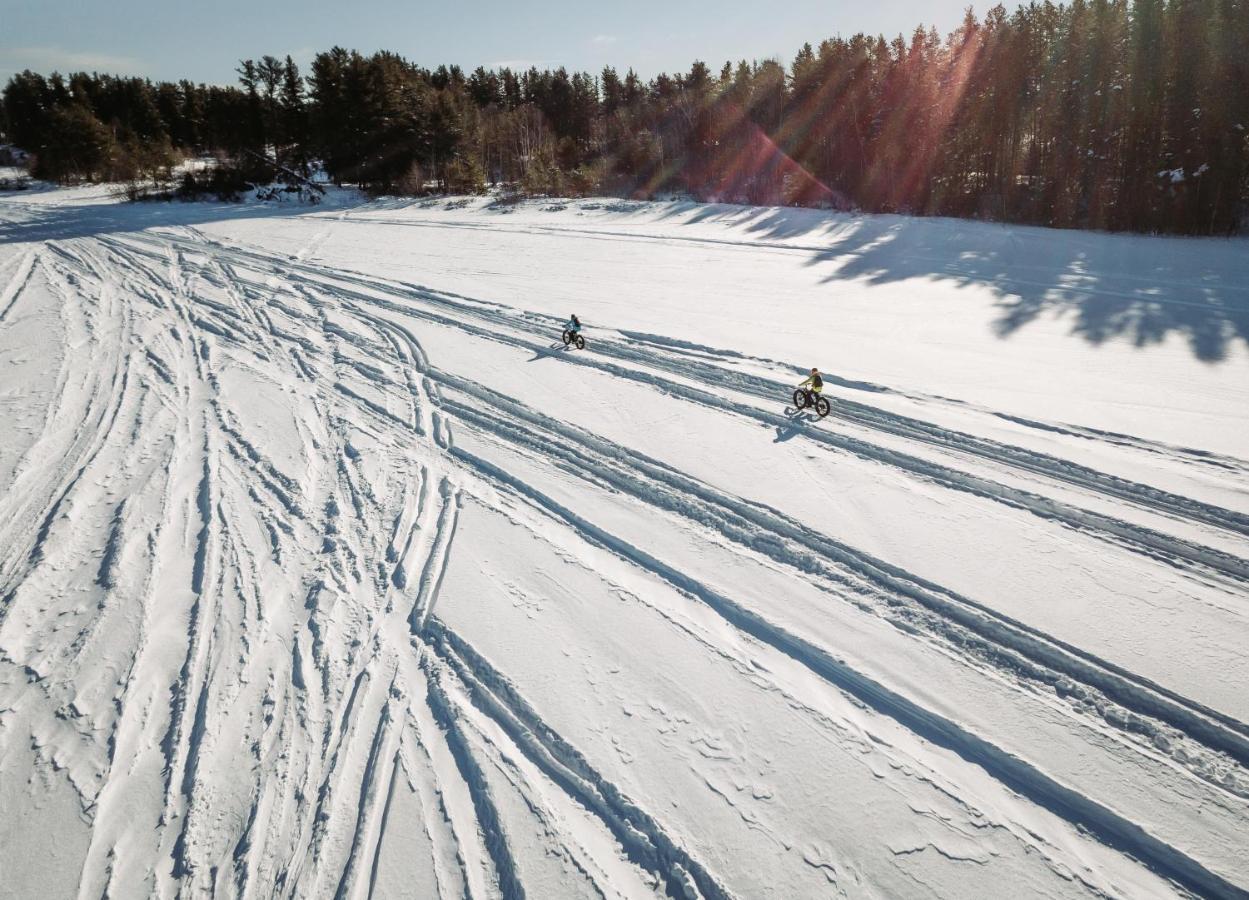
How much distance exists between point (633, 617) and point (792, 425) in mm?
4877

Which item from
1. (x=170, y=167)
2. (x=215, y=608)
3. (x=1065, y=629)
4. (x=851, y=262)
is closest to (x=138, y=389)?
(x=215, y=608)

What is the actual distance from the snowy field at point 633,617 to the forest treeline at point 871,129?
1561 cm

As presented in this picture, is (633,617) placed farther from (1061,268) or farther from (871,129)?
(871,129)

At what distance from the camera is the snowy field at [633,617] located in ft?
14.0

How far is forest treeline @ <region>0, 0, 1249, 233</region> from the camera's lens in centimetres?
2255

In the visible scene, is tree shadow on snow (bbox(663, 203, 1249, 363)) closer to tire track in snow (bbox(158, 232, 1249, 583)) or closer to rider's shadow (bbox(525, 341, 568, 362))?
tire track in snow (bbox(158, 232, 1249, 583))

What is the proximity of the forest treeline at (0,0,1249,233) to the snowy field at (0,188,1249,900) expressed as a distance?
15615 millimetres

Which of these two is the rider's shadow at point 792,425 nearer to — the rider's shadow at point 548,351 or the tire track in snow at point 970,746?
Result: the tire track in snow at point 970,746

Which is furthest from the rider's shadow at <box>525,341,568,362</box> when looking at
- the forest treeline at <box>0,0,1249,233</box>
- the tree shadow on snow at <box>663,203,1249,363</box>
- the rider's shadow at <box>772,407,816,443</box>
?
the forest treeline at <box>0,0,1249,233</box>

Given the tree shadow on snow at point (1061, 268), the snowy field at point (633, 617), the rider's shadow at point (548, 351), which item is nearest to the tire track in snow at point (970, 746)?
the snowy field at point (633, 617)

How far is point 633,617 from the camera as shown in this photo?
6.12m

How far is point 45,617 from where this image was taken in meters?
6.39

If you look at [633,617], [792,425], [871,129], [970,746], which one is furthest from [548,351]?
[871,129]

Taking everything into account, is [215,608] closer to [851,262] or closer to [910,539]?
[910,539]
